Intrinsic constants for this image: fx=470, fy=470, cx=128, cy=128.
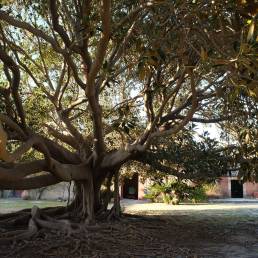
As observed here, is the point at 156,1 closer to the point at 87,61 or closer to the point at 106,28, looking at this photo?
the point at 106,28

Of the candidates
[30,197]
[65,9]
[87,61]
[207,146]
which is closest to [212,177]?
[207,146]

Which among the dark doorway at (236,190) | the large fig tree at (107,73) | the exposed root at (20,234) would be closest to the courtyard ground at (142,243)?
the exposed root at (20,234)

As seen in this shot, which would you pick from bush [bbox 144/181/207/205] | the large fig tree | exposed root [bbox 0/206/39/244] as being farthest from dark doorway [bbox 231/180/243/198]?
exposed root [bbox 0/206/39/244]

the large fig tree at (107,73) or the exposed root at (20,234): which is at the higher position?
the large fig tree at (107,73)

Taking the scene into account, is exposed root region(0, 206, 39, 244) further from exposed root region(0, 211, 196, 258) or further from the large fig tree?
the large fig tree

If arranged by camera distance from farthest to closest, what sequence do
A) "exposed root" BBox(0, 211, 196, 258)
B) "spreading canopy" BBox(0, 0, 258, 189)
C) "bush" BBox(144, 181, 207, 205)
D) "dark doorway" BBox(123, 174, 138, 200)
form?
"dark doorway" BBox(123, 174, 138, 200) → "bush" BBox(144, 181, 207, 205) → "exposed root" BBox(0, 211, 196, 258) → "spreading canopy" BBox(0, 0, 258, 189)

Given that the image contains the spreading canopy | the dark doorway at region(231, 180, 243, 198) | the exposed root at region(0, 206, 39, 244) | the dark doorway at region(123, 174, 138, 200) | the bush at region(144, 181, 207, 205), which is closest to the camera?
the spreading canopy

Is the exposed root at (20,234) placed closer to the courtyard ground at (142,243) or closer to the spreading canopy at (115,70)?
the courtyard ground at (142,243)

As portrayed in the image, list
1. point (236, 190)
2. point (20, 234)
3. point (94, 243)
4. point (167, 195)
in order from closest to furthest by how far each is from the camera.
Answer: point (94, 243)
point (20, 234)
point (167, 195)
point (236, 190)

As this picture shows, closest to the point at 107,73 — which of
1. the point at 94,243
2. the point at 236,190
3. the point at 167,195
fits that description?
the point at 94,243

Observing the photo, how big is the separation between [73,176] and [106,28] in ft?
14.5

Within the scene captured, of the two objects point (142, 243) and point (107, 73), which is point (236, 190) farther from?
point (107, 73)

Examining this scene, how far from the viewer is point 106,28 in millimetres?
5887

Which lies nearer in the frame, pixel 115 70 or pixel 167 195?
pixel 115 70
